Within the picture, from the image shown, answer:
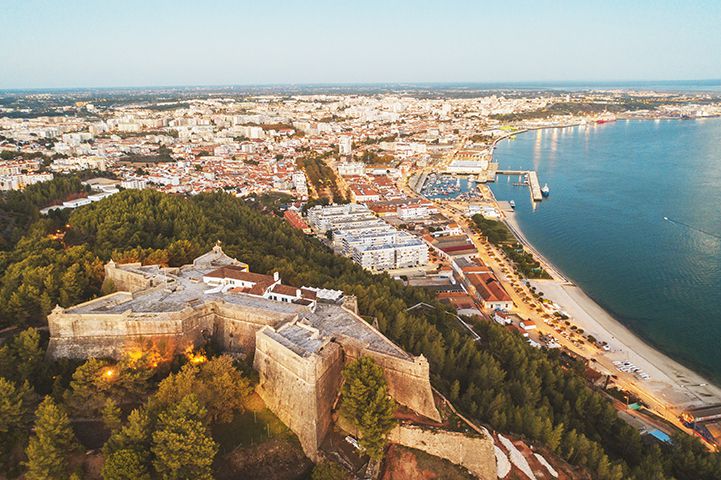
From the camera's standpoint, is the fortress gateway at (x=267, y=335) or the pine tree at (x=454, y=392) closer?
the fortress gateway at (x=267, y=335)

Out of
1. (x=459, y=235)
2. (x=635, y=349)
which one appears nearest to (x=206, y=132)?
(x=459, y=235)

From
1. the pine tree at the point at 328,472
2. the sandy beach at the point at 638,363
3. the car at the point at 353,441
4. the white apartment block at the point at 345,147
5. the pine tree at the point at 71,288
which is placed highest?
the pine tree at the point at 71,288

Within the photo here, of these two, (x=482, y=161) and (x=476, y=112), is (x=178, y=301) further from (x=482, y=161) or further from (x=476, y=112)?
(x=476, y=112)

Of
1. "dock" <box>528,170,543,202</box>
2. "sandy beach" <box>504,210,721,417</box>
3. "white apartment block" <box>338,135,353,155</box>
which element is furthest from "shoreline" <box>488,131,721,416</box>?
"white apartment block" <box>338,135,353,155</box>

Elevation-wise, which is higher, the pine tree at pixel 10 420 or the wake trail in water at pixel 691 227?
the pine tree at pixel 10 420

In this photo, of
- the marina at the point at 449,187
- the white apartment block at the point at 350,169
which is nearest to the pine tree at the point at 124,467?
the marina at the point at 449,187

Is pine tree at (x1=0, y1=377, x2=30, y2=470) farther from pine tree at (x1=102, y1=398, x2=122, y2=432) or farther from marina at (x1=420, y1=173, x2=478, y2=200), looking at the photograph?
marina at (x1=420, y1=173, x2=478, y2=200)

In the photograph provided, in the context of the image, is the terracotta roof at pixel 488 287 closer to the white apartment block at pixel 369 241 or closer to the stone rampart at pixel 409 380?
the white apartment block at pixel 369 241
